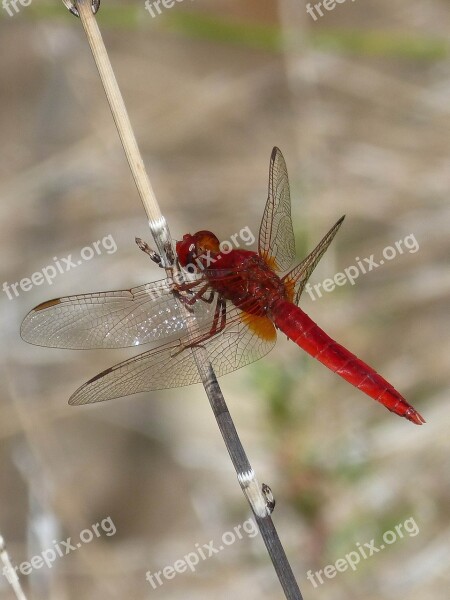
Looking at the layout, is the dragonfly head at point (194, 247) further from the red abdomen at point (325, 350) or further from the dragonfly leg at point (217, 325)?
the red abdomen at point (325, 350)

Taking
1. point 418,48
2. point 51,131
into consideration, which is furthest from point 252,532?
point 418,48

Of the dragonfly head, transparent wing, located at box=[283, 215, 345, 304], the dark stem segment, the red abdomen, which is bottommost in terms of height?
the dark stem segment

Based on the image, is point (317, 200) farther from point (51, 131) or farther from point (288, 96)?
point (51, 131)

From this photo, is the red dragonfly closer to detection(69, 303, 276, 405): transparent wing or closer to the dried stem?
detection(69, 303, 276, 405): transparent wing

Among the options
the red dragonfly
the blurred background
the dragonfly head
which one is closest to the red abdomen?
the red dragonfly

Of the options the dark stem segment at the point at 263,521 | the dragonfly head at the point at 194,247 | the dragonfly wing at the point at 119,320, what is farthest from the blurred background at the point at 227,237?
the dark stem segment at the point at 263,521

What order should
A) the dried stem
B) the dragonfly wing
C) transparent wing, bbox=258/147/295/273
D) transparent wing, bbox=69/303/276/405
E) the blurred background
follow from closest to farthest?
the dried stem, transparent wing, bbox=69/303/276/405, the dragonfly wing, transparent wing, bbox=258/147/295/273, the blurred background

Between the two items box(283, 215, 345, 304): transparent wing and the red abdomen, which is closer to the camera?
the red abdomen
